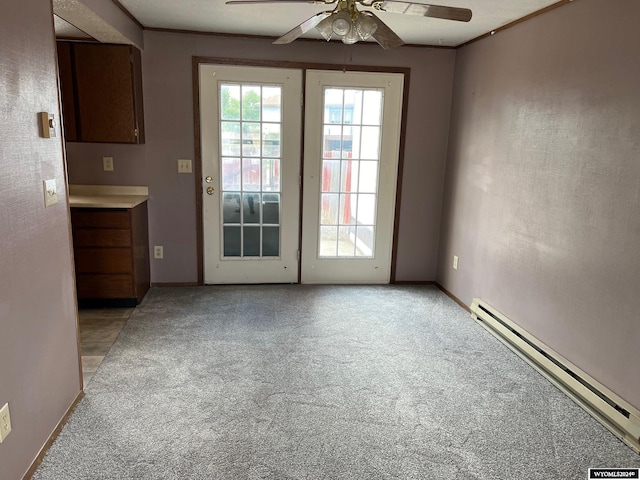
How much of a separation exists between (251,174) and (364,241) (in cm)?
128

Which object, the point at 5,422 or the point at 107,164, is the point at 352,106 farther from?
the point at 5,422

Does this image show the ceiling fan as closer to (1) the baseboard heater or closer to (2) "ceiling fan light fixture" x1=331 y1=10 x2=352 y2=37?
(2) "ceiling fan light fixture" x1=331 y1=10 x2=352 y2=37

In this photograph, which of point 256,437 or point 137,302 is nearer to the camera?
point 256,437

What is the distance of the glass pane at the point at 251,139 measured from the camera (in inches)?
159

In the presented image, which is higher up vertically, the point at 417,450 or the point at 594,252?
the point at 594,252

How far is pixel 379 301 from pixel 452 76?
2.21 meters

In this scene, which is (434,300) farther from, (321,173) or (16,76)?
(16,76)

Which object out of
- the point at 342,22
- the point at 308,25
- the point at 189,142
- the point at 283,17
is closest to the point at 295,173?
the point at 189,142

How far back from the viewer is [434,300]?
4121 mm

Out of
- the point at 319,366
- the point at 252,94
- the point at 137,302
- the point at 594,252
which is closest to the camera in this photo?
the point at 594,252

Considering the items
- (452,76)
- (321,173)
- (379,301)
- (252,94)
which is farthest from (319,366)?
(452,76)

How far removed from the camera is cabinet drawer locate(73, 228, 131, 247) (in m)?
3.48

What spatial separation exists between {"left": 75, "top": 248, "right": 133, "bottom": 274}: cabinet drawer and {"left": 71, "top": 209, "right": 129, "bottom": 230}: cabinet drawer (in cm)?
19

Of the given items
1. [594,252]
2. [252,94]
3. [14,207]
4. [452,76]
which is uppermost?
[452,76]
